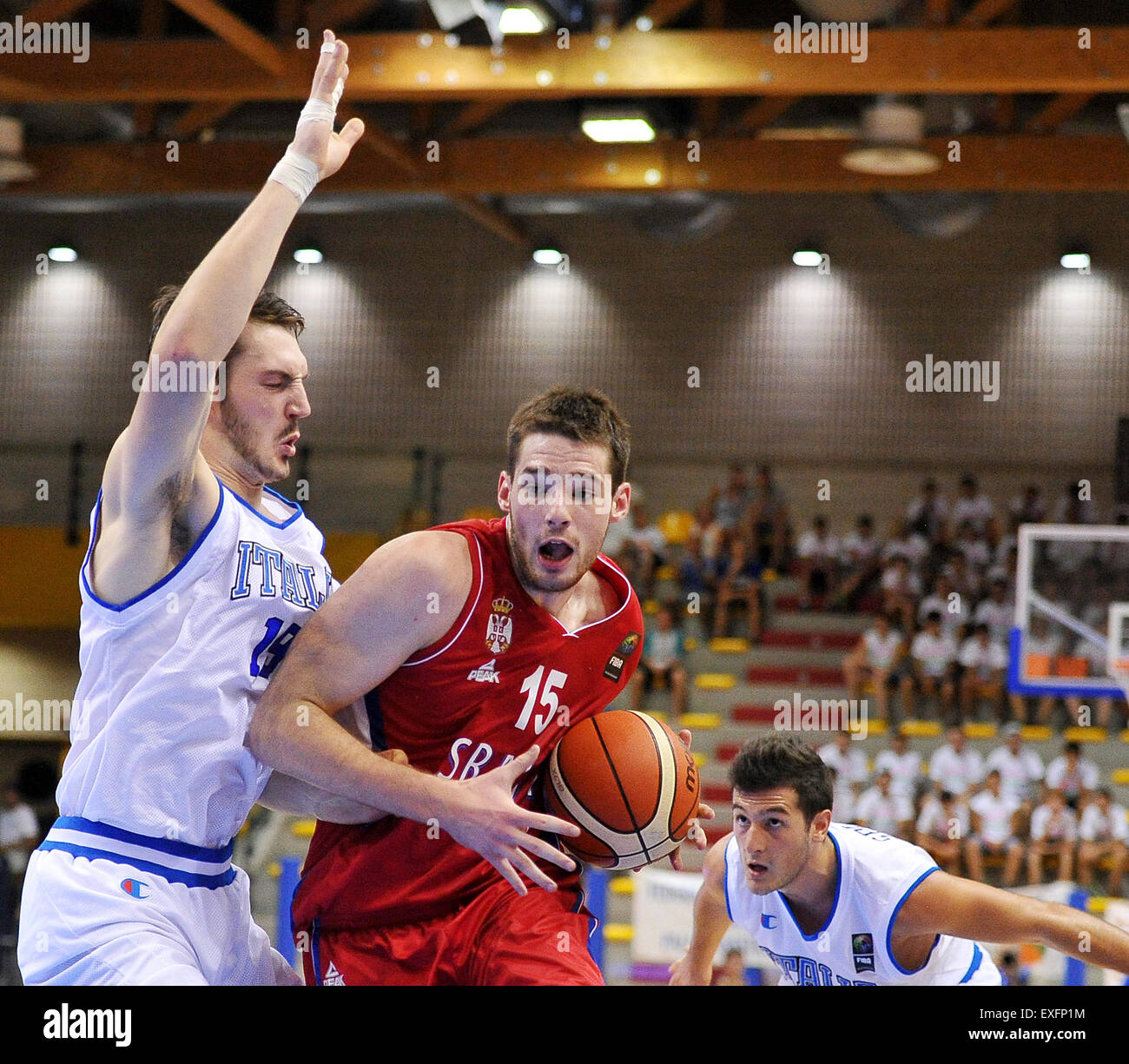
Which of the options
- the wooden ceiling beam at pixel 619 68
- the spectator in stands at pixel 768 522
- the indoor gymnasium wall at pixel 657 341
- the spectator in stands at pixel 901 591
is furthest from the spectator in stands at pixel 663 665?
the wooden ceiling beam at pixel 619 68

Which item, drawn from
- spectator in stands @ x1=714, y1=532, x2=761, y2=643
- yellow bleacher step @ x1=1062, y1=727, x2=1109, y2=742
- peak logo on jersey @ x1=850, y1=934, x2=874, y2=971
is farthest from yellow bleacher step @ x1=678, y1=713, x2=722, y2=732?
peak logo on jersey @ x1=850, y1=934, x2=874, y2=971

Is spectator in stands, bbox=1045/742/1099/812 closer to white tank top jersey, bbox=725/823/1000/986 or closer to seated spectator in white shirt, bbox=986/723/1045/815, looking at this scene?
seated spectator in white shirt, bbox=986/723/1045/815

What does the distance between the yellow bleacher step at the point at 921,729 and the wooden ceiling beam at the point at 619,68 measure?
5798 mm

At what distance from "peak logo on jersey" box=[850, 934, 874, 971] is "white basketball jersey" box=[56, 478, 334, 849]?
1.90m

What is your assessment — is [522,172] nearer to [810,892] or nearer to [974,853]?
[974,853]

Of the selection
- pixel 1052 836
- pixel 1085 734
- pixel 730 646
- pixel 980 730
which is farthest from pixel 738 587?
pixel 1052 836

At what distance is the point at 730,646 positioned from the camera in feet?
46.9

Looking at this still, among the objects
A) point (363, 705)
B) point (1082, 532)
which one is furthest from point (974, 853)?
point (363, 705)

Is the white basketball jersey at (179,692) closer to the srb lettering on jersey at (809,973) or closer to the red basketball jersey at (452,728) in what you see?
the red basketball jersey at (452,728)

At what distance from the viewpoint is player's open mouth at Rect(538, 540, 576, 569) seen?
10.3 feet

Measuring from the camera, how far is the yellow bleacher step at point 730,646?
14242 mm

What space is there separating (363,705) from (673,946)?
25.0ft

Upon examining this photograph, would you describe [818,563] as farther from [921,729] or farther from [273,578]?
[273,578]

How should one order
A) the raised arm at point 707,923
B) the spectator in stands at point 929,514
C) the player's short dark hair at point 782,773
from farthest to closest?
the spectator in stands at point 929,514
the raised arm at point 707,923
the player's short dark hair at point 782,773
